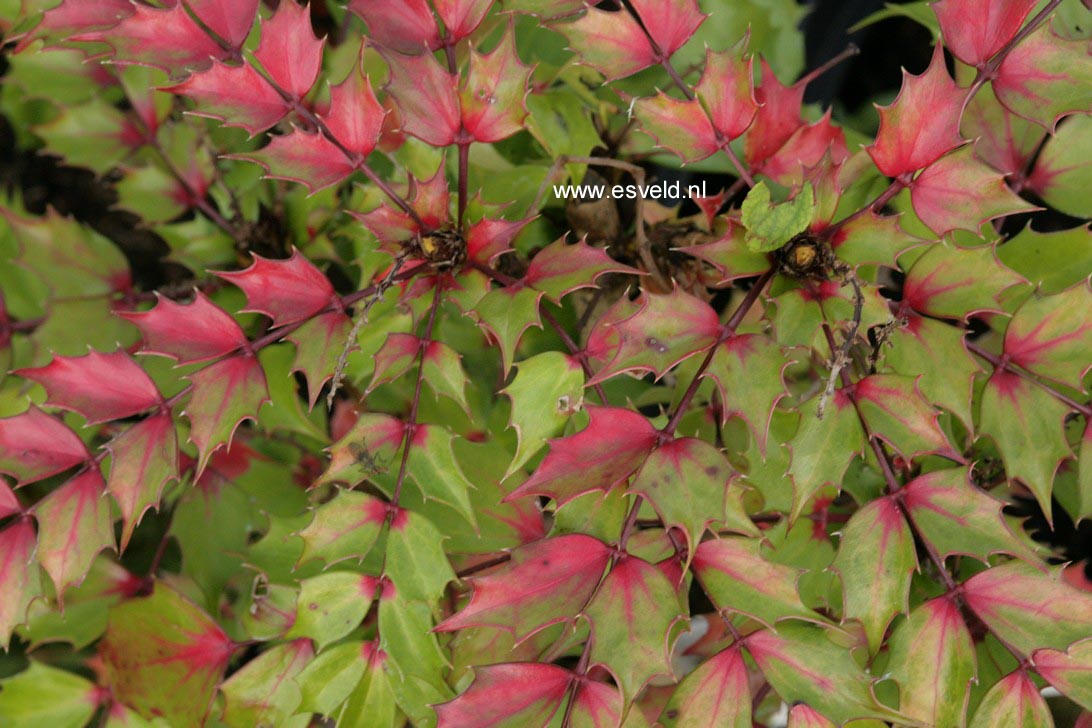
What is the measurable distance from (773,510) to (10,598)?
0.55 meters

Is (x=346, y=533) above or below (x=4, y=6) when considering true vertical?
below

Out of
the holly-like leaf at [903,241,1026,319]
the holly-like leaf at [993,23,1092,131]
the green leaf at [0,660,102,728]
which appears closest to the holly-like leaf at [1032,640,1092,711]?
the holly-like leaf at [903,241,1026,319]

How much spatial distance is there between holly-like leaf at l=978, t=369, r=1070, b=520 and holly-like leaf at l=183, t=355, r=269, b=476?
1.62 feet

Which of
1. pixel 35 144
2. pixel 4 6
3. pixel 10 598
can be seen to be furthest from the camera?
pixel 35 144

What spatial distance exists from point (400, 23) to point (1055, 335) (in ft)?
1.65

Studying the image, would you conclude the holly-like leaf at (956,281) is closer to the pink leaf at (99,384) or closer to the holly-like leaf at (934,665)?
the holly-like leaf at (934,665)

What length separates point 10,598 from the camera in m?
0.60

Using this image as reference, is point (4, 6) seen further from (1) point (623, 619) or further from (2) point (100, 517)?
(1) point (623, 619)

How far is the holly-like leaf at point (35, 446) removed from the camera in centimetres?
61

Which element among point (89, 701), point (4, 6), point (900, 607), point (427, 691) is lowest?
point (89, 701)

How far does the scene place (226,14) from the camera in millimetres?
601

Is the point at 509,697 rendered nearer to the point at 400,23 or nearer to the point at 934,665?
the point at 934,665

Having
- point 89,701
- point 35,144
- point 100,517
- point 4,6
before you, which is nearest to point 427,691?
point 100,517

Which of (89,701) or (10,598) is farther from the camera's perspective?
(89,701)
